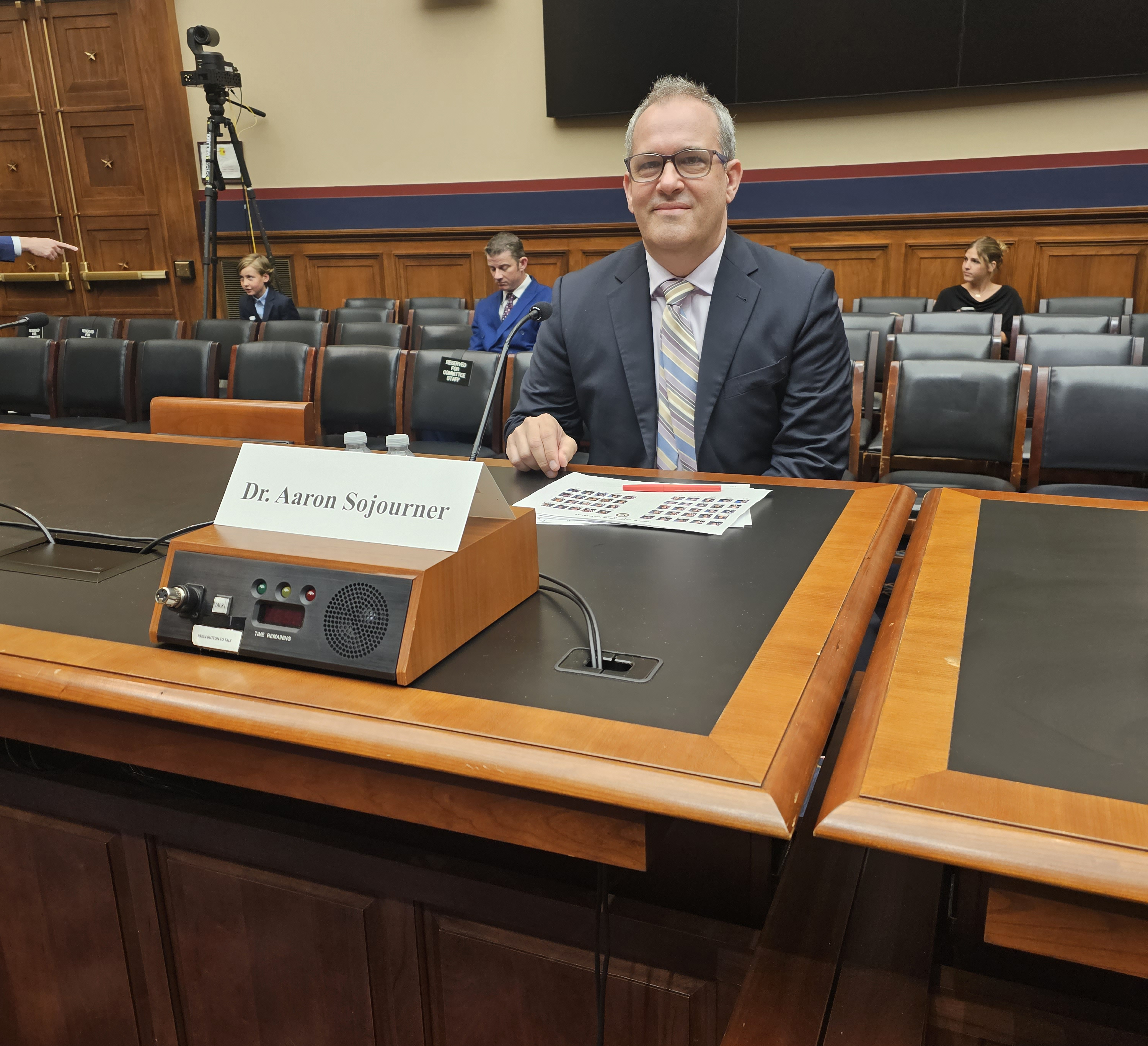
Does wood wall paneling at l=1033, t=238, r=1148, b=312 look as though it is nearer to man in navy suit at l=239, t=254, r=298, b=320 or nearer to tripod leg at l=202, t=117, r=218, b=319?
man in navy suit at l=239, t=254, r=298, b=320

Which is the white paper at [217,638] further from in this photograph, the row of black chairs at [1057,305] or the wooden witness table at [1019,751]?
the row of black chairs at [1057,305]

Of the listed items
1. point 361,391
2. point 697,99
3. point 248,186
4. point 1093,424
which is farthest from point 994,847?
point 248,186

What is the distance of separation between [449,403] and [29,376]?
75.9 inches

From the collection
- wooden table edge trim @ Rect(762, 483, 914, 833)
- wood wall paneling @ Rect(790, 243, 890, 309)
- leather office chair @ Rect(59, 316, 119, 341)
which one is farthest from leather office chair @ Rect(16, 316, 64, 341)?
wooden table edge trim @ Rect(762, 483, 914, 833)

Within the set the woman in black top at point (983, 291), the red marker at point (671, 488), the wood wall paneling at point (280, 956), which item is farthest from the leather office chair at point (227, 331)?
the wood wall paneling at point (280, 956)

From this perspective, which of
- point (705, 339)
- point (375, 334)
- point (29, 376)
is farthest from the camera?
point (375, 334)

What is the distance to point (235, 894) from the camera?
99cm

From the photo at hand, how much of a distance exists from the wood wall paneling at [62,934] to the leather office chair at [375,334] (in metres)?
3.40

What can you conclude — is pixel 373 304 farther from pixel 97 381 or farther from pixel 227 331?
pixel 97 381

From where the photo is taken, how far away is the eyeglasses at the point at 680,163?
5.41ft

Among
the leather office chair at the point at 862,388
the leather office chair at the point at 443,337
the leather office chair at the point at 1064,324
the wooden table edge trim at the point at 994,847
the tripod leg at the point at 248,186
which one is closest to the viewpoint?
the wooden table edge trim at the point at 994,847

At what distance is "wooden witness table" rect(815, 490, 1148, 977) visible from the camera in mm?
539

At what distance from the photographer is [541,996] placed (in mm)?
889

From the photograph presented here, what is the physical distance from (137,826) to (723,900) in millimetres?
663
